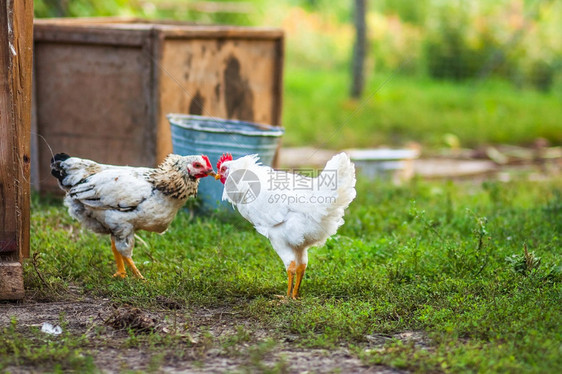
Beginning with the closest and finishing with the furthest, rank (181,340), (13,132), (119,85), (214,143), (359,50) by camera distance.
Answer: (181,340) < (13,132) < (214,143) < (119,85) < (359,50)

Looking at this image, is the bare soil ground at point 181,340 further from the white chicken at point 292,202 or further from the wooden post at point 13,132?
the white chicken at point 292,202

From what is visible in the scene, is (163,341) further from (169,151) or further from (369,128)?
(369,128)

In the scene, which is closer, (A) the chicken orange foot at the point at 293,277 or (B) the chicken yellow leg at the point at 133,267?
(A) the chicken orange foot at the point at 293,277

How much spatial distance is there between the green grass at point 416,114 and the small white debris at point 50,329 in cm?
714

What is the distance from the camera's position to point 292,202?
436 cm

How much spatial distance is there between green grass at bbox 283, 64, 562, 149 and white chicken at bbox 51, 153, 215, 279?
5886 mm

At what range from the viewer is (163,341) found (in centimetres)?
369

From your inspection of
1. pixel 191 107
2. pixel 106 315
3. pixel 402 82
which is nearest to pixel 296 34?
pixel 402 82

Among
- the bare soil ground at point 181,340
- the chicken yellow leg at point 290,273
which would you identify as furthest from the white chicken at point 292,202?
the bare soil ground at point 181,340

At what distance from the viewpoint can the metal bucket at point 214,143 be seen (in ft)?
19.3

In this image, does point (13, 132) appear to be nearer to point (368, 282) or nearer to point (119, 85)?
point (119, 85)

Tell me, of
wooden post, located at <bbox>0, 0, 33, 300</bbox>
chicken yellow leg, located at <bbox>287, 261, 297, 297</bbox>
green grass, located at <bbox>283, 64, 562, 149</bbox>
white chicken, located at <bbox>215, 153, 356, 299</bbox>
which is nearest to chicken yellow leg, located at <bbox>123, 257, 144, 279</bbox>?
wooden post, located at <bbox>0, 0, 33, 300</bbox>

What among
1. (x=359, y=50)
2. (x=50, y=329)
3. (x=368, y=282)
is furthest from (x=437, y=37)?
(x=50, y=329)

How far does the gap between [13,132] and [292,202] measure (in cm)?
184
